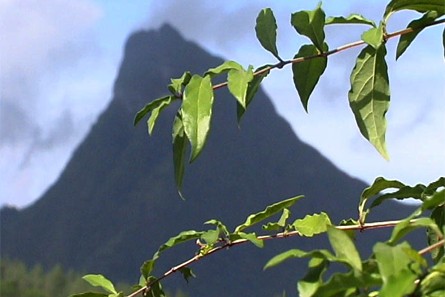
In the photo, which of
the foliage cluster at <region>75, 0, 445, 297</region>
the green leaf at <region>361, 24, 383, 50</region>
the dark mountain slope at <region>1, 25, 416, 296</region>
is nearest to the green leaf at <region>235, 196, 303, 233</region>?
the foliage cluster at <region>75, 0, 445, 297</region>

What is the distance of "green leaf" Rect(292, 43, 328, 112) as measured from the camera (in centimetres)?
45

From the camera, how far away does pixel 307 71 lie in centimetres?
45

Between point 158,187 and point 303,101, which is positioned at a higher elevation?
point 158,187

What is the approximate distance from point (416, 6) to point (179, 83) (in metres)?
0.14

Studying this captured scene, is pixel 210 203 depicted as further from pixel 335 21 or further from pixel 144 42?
pixel 335 21

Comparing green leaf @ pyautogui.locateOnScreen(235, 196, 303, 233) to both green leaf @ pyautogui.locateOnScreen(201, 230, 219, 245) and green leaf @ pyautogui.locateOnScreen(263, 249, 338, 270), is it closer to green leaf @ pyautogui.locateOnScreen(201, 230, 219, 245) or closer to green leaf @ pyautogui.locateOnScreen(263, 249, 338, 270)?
green leaf @ pyautogui.locateOnScreen(201, 230, 219, 245)

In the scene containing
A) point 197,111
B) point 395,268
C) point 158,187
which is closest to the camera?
point 395,268

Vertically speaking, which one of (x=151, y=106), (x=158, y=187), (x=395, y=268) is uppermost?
(x=158, y=187)

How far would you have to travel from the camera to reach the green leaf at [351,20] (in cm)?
43

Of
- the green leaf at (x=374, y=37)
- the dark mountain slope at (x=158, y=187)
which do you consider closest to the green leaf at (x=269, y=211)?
the green leaf at (x=374, y=37)

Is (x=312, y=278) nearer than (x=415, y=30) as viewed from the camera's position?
Yes

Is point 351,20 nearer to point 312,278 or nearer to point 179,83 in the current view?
point 179,83

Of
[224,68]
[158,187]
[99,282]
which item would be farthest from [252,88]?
[158,187]

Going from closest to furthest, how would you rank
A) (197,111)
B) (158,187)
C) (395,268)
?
1. (395,268)
2. (197,111)
3. (158,187)
